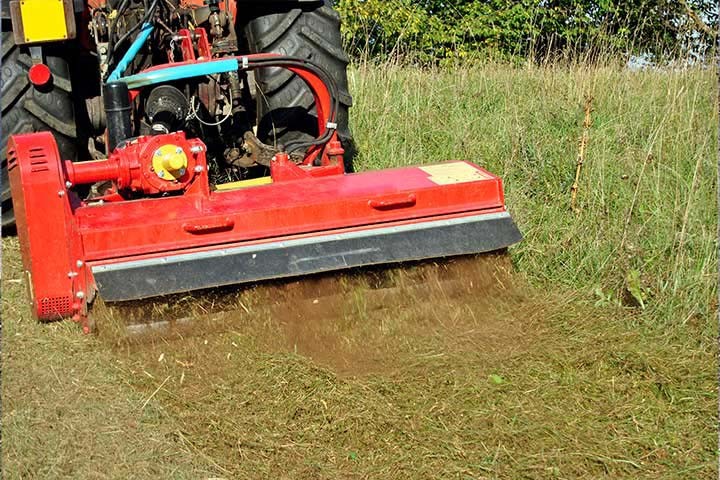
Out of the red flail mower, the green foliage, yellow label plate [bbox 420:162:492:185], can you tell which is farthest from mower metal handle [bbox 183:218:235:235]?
the green foliage

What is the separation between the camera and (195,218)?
3270mm

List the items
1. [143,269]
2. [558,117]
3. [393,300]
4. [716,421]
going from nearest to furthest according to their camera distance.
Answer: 1. [716,421]
2. [143,269]
3. [393,300]
4. [558,117]

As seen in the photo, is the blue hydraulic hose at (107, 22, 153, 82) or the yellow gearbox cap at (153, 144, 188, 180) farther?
the blue hydraulic hose at (107, 22, 153, 82)

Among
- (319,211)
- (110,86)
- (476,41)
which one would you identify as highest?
(110,86)

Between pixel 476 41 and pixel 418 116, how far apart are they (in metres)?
5.32

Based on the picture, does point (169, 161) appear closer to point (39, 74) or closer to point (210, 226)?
point (210, 226)

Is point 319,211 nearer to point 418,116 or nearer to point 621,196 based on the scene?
point 621,196

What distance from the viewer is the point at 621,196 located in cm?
423

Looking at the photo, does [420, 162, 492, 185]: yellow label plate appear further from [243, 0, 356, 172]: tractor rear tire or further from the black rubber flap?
[243, 0, 356, 172]: tractor rear tire

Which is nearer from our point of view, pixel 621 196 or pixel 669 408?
pixel 669 408

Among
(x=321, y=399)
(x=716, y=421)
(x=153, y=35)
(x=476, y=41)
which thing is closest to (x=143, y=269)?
(x=321, y=399)

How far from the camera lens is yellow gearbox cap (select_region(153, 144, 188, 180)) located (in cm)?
339

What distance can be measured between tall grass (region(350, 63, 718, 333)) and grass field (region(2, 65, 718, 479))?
0.5 inches

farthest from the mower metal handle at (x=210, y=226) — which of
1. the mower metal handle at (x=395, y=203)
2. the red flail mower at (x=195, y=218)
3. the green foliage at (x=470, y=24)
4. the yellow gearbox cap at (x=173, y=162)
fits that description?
the green foliage at (x=470, y=24)
